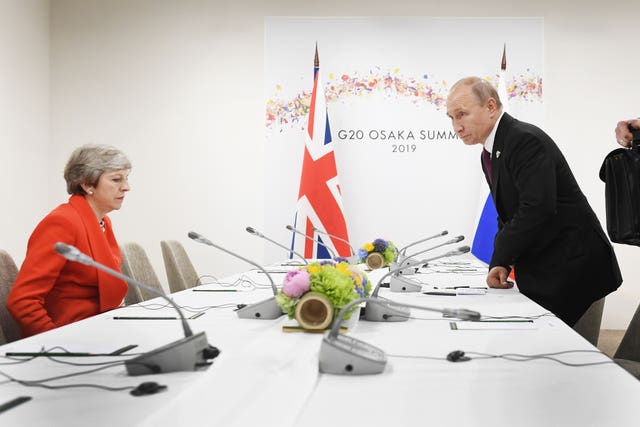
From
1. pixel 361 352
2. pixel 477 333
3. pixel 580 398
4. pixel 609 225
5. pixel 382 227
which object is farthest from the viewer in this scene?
pixel 382 227

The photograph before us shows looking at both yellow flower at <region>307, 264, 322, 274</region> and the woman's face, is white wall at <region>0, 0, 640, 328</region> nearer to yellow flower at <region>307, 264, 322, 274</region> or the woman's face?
the woman's face

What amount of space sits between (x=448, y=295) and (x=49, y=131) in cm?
454

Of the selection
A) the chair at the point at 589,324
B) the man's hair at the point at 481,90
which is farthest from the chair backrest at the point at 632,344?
the man's hair at the point at 481,90

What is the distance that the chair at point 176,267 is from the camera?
3.49 meters

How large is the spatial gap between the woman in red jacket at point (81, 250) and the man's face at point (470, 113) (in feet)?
5.12

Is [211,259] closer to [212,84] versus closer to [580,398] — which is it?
[212,84]

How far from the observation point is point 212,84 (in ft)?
17.9

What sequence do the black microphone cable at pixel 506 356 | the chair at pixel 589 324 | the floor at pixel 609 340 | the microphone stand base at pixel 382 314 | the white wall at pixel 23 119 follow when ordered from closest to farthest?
the black microphone cable at pixel 506 356, the microphone stand base at pixel 382 314, the chair at pixel 589 324, the floor at pixel 609 340, the white wall at pixel 23 119

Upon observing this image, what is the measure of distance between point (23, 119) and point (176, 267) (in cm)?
267

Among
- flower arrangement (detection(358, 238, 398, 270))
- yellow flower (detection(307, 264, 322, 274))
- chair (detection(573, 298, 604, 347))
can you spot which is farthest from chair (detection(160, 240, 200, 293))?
chair (detection(573, 298, 604, 347))

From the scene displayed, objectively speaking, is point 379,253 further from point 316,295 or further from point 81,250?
point 316,295

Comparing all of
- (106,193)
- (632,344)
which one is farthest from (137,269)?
(632,344)

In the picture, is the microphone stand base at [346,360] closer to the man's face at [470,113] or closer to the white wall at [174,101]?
the man's face at [470,113]

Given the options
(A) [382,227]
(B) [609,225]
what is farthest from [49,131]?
(B) [609,225]
